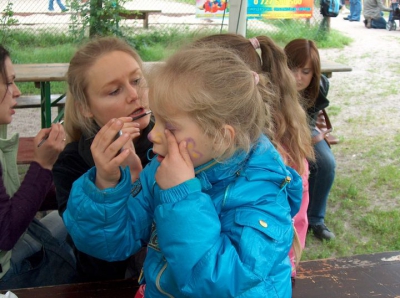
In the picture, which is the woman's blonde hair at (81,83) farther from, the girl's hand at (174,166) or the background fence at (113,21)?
the background fence at (113,21)

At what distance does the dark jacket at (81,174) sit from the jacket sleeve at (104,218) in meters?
0.40

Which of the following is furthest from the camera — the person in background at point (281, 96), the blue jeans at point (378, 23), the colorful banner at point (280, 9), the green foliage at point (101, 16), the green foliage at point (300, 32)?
the blue jeans at point (378, 23)

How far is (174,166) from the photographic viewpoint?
122 centimetres

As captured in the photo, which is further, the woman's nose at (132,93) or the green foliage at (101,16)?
the green foliage at (101,16)

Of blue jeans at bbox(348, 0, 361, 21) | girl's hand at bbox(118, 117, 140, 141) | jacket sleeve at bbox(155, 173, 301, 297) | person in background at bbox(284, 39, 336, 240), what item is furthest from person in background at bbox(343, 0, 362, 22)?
jacket sleeve at bbox(155, 173, 301, 297)

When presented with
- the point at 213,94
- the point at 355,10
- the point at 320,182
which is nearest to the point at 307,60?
the point at 320,182

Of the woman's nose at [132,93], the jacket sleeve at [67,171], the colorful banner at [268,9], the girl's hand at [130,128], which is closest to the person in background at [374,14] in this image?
the colorful banner at [268,9]

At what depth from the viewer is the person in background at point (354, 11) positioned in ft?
49.0

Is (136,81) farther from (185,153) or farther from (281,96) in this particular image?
(185,153)

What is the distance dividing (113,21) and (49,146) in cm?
697

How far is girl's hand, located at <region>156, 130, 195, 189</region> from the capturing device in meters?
1.21

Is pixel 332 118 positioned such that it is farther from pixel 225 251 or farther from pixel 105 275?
pixel 225 251

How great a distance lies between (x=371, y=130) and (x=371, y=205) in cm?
214

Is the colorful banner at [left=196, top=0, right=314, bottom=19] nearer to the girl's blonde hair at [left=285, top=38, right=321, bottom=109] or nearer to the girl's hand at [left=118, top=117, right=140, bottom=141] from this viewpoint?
the girl's blonde hair at [left=285, top=38, right=321, bottom=109]
